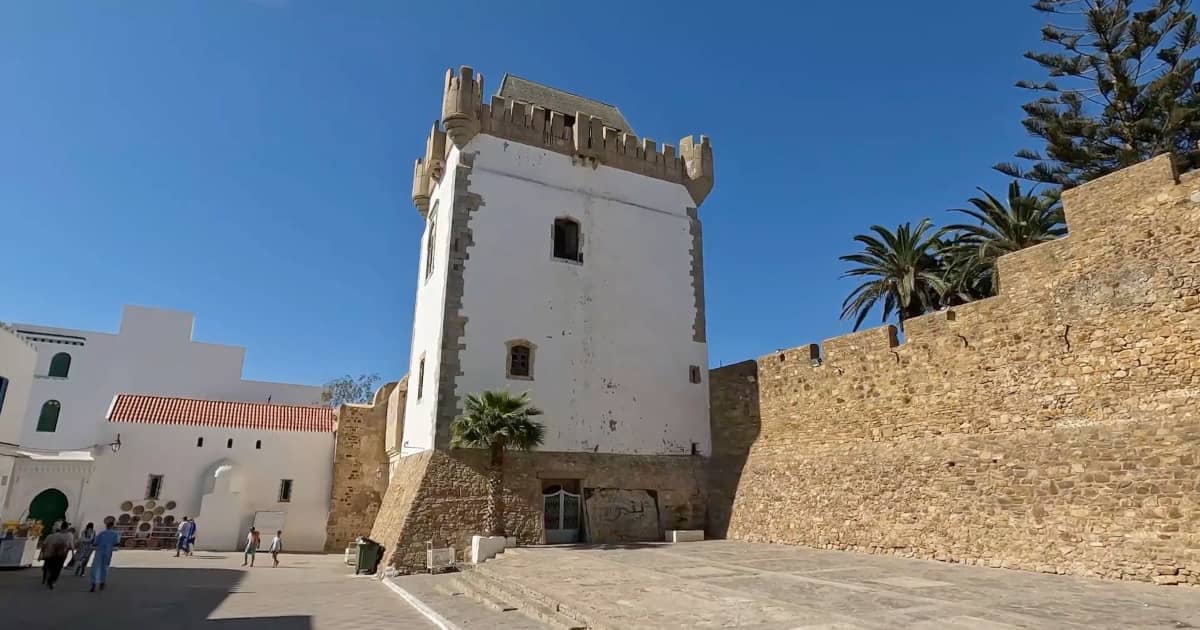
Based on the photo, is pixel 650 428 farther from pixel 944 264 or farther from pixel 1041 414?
pixel 944 264

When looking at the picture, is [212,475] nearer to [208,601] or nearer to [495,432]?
[208,601]

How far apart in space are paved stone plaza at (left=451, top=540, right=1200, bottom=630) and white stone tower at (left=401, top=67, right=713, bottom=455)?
4698 mm

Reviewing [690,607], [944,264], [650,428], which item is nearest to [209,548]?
[650,428]

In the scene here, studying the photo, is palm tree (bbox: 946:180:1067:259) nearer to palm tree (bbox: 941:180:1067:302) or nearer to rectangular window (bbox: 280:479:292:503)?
palm tree (bbox: 941:180:1067:302)

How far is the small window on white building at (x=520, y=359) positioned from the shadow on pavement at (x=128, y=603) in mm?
6694

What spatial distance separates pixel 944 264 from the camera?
74.0ft

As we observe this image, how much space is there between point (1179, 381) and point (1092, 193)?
308 centimetres

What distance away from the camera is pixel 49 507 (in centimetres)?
1945

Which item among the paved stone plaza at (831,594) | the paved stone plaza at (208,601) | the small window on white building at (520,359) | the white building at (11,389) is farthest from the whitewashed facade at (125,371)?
the paved stone plaza at (831,594)

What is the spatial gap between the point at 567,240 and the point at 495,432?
5.78 m

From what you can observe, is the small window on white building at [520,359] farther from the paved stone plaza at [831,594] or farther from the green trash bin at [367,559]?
the paved stone plaza at [831,594]

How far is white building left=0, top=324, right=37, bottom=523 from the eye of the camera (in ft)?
43.5

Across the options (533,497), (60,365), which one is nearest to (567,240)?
(533,497)

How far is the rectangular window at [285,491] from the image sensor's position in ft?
66.1
